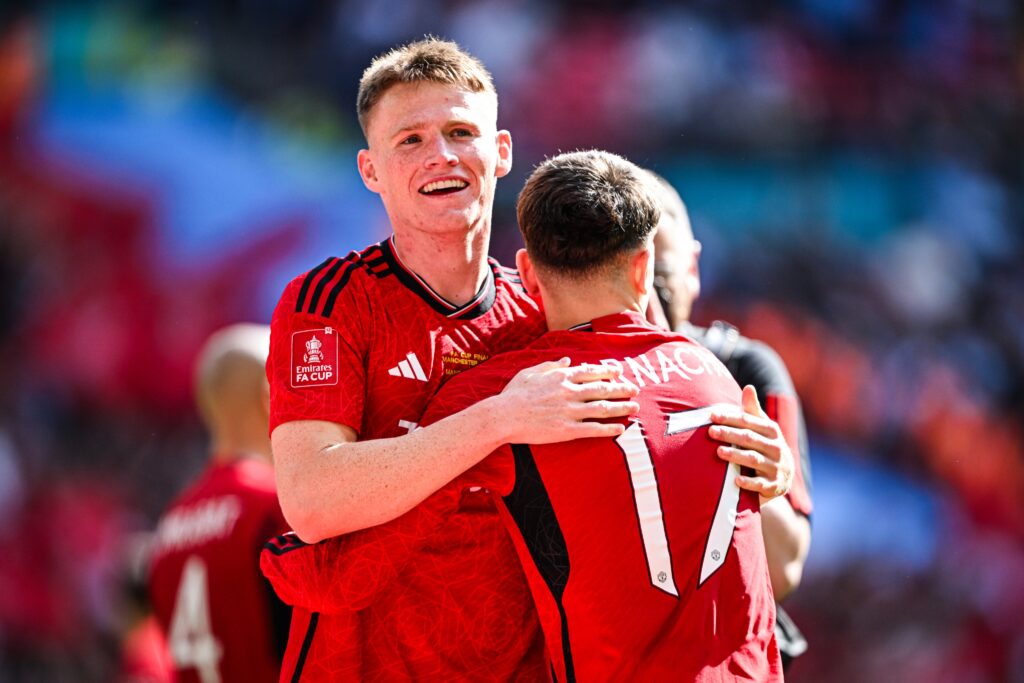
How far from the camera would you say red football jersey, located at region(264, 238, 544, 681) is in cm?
244

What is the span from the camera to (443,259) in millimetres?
2719

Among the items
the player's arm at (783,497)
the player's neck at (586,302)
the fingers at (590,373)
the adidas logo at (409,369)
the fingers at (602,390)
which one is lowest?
the player's arm at (783,497)

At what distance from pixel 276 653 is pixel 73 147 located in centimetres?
472

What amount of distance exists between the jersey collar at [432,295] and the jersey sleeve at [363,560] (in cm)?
52

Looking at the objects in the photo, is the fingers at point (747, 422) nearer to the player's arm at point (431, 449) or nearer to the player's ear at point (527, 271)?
the player's arm at point (431, 449)

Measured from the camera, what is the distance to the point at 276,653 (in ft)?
12.6

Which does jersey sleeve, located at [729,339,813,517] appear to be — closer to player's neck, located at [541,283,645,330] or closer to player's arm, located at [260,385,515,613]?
player's neck, located at [541,283,645,330]

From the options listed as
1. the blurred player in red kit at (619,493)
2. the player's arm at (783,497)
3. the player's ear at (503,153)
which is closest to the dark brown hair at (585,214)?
the blurred player in red kit at (619,493)

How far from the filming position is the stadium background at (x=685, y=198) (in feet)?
23.7

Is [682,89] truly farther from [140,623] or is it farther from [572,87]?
[140,623]

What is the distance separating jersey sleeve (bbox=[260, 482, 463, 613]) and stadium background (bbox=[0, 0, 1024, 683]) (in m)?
5.06

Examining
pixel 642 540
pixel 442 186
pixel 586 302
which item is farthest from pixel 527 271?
pixel 642 540

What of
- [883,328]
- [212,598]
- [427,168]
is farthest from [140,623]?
[883,328]

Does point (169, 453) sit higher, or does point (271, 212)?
point (271, 212)
